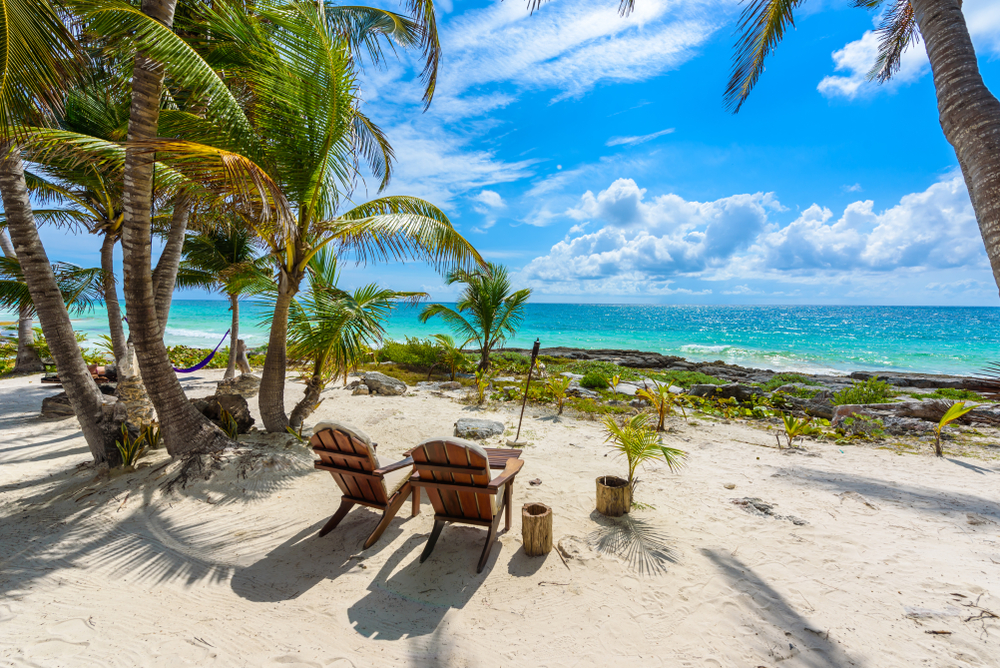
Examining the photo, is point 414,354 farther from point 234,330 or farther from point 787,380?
point 787,380

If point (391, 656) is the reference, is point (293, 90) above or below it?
above

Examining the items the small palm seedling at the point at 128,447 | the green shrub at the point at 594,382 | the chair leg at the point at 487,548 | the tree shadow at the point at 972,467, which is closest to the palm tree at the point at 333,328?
the small palm seedling at the point at 128,447

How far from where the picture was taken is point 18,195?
410 cm

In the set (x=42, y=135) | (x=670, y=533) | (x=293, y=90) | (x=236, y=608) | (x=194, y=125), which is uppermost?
(x=293, y=90)

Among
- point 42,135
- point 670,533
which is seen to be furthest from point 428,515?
point 42,135

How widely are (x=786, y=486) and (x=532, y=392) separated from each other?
5043mm

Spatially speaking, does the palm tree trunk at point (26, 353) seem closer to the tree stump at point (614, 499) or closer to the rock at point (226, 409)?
the rock at point (226, 409)

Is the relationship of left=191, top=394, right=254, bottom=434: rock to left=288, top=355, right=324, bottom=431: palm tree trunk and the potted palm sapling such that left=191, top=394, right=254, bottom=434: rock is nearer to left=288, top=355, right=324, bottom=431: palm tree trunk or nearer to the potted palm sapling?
left=288, top=355, right=324, bottom=431: palm tree trunk

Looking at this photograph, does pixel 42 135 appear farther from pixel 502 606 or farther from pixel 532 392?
pixel 532 392

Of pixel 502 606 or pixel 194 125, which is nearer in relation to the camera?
pixel 502 606

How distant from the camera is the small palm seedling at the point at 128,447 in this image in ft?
14.1

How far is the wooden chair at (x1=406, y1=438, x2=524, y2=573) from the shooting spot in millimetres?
2941

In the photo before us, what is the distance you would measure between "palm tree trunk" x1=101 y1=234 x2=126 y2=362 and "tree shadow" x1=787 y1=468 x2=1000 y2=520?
353 inches

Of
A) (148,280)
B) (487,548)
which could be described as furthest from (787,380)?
(148,280)
